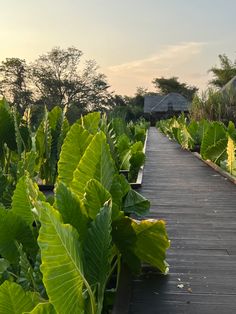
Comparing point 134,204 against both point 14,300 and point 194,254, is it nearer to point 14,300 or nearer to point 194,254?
point 194,254

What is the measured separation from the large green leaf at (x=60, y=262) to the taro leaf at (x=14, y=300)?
140mm

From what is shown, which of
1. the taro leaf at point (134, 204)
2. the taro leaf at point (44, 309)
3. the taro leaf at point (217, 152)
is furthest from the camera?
the taro leaf at point (217, 152)

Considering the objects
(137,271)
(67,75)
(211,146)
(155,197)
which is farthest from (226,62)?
(137,271)

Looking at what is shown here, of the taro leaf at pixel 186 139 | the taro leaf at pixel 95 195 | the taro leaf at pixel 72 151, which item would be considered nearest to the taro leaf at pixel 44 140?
the taro leaf at pixel 72 151

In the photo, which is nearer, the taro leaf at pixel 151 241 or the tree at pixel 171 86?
the taro leaf at pixel 151 241

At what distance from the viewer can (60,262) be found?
168cm

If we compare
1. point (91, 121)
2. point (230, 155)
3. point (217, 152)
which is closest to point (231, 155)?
point (230, 155)

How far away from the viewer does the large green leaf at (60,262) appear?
1601mm

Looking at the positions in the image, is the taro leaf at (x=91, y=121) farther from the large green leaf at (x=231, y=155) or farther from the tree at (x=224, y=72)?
the tree at (x=224, y=72)

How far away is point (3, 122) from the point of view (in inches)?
219

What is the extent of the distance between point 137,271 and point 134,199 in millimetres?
846

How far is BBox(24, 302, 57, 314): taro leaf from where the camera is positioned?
1.70m

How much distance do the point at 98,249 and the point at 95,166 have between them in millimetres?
578

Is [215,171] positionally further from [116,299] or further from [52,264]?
[52,264]
